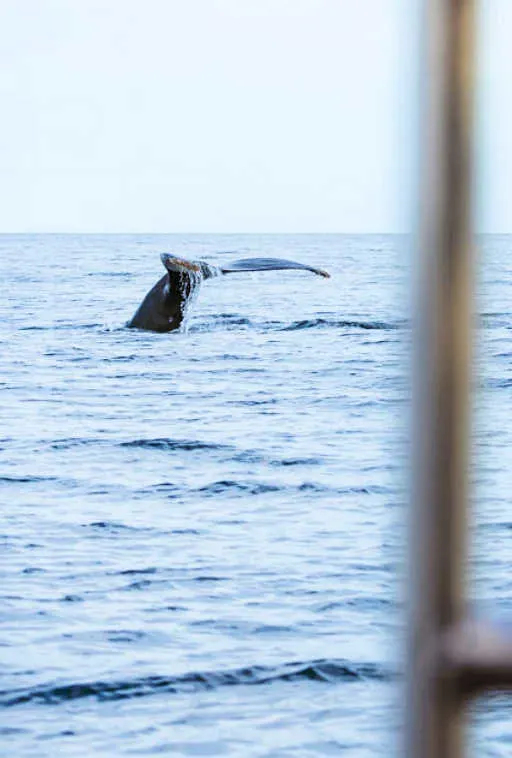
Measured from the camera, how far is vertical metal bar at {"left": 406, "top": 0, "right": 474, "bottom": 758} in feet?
2.03

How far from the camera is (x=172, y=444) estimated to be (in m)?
11.4

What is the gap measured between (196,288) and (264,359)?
65.8 inches

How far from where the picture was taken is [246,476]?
9766 millimetres

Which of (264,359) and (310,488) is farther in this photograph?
(264,359)

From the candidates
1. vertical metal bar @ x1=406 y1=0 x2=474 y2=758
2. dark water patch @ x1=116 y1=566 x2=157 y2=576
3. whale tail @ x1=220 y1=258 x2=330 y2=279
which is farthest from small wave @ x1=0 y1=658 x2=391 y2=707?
whale tail @ x1=220 y1=258 x2=330 y2=279

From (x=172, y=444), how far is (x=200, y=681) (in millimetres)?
6308

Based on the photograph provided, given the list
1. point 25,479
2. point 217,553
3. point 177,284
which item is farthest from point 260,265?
point 217,553

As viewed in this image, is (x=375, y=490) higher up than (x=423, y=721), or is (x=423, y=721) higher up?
(x=423, y=721)

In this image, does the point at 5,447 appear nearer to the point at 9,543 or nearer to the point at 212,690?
the point at 9,543

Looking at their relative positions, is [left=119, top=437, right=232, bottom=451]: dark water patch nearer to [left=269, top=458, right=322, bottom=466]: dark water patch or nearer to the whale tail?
[left=269, top=458, right=322, bottom=466]: dark water patch

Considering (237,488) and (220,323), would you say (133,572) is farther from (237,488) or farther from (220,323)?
(220,323)

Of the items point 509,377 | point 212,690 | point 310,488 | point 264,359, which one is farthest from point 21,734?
point 264,359

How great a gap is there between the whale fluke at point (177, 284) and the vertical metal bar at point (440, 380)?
44.9ft

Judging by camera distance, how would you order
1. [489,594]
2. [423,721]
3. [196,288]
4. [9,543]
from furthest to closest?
[196,288]
[9,543]
[489,594]
[423,721]
